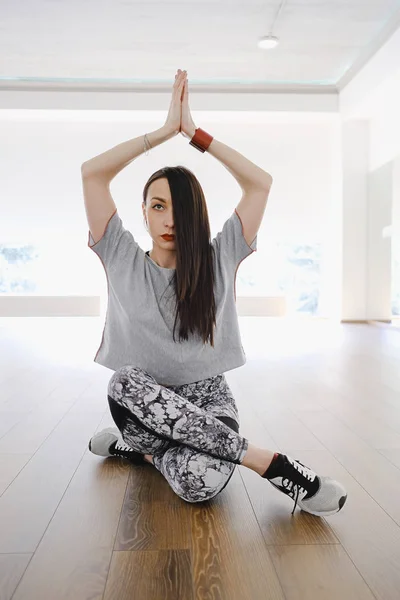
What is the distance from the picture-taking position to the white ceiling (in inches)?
245

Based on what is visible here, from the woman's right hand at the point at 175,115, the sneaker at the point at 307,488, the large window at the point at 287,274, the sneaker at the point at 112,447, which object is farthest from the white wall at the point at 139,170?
the sneaker at the point at 307,488

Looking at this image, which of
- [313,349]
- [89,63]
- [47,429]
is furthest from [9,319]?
[47,429]

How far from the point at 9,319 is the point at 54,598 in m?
8.31

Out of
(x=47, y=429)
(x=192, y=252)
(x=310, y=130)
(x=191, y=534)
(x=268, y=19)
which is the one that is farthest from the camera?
(x=310, y=130)

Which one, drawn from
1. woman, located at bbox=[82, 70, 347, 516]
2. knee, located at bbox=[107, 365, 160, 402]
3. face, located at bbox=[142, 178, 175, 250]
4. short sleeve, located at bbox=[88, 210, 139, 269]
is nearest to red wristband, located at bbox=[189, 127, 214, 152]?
woman, located at bbox=[82, 70, 347, 516]

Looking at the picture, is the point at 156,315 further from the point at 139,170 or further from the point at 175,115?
the point at 139,170

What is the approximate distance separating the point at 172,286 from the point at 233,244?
0.22 metres

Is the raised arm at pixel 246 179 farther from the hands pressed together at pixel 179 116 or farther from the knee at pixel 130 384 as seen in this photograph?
the knee at pixel 130 384

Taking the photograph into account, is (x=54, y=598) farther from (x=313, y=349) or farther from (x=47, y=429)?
(x=313, y=349)

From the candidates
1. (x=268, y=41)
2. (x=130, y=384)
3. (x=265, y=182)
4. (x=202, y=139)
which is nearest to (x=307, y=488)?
(x=130, y=384)

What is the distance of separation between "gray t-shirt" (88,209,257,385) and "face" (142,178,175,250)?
0.07 meters

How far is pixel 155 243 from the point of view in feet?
5.82

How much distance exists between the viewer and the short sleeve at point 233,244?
1.74 metres

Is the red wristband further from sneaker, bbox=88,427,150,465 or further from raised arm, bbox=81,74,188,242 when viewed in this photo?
sneaker, bbox=88,427,150,465
